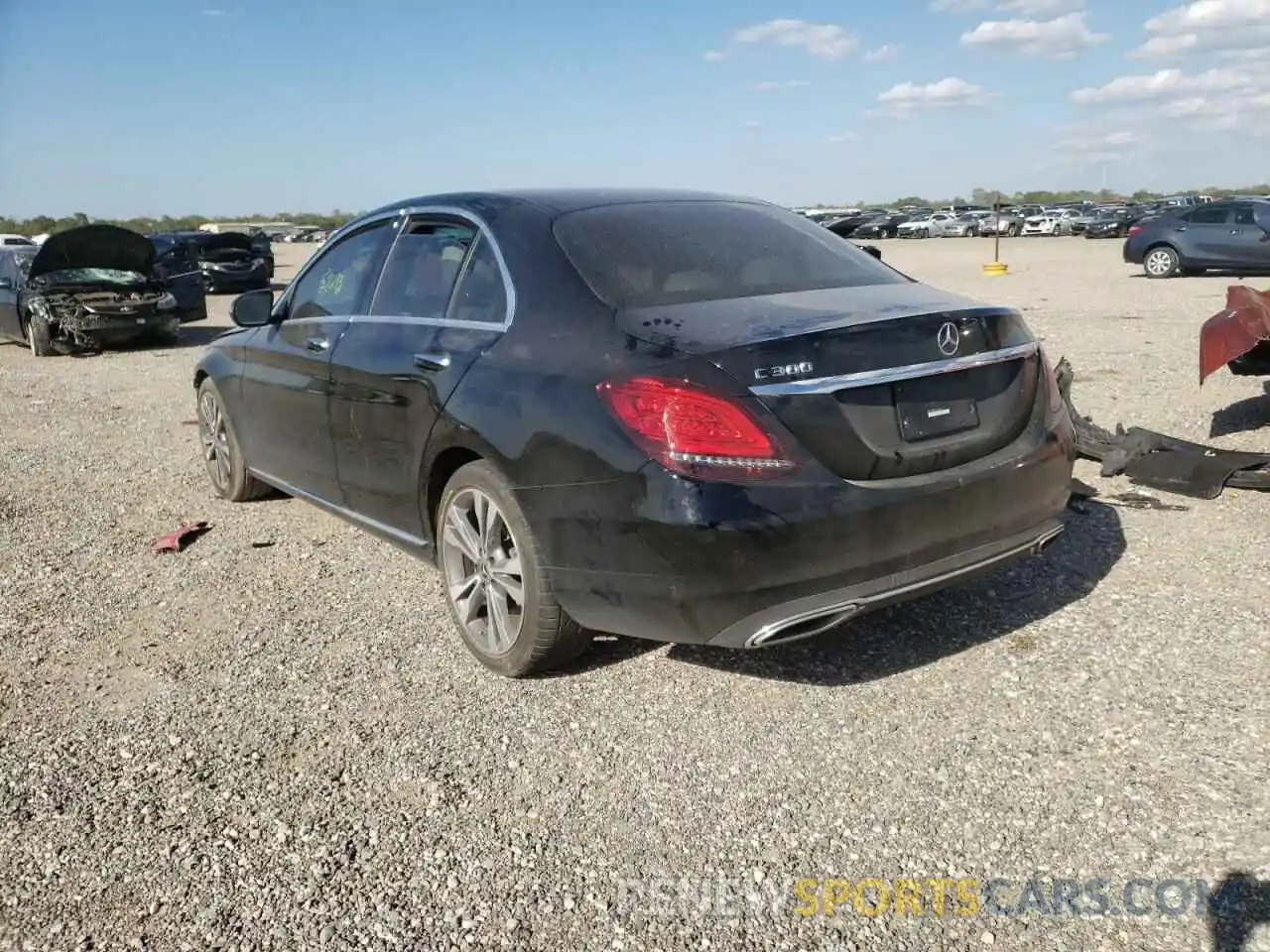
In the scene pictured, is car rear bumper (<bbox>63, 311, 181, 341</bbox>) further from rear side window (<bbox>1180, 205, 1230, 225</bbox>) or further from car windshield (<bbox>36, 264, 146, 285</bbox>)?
rear side window (<bbox>1180, 205, 1230, 225</bbox>)

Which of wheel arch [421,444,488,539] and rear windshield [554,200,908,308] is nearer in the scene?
rear windshield [554,200,908,308]

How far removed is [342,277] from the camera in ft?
15.8

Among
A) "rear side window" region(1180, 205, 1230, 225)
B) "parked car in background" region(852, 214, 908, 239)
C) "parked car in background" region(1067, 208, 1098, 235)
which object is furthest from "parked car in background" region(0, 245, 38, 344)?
"parked car in background" region(1067, 208, 1098, 235)

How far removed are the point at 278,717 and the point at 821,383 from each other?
2.08 m

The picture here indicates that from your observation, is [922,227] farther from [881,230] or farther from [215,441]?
[215,441]

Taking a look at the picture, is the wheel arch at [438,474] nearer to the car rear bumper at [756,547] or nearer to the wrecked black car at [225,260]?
the car rear bumper at [756,547]

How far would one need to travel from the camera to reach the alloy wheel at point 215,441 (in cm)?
607

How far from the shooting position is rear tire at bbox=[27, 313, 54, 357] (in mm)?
14398

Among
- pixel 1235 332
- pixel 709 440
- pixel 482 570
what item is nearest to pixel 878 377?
pixel 709 440

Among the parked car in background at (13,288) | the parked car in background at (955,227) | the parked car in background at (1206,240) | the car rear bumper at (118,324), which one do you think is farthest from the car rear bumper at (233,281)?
the parked car in background at (955,227)

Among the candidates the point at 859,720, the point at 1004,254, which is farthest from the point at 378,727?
the point at 1004,254

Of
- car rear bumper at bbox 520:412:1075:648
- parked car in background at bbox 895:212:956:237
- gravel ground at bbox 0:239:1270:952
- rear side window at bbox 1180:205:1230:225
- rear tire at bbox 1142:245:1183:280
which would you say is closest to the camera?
gravel ground at bbox 0:239:1270:952

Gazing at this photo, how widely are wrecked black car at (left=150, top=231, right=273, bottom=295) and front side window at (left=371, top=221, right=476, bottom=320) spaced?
20.7 meters

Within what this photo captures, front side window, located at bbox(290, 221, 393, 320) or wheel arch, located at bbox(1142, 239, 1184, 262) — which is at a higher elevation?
front side window, located at bbox(290, 221, 393, 320)
